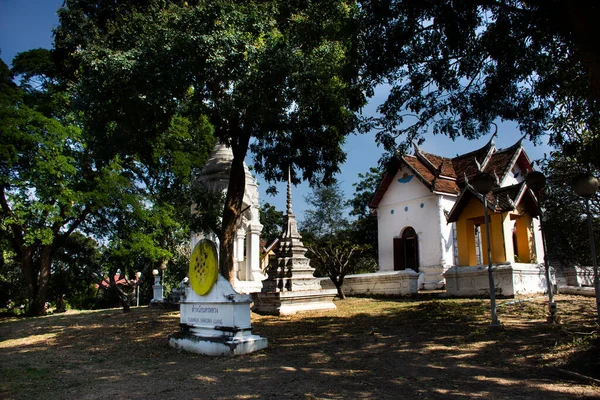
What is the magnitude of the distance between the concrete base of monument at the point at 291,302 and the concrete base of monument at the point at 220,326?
5.14 m

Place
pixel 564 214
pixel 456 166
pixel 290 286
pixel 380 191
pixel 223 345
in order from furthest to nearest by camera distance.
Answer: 1. pixel 380 191
2. pixel 456 166
3. pixel 290 286
4. pixel 564 214
5. pixel 223 345

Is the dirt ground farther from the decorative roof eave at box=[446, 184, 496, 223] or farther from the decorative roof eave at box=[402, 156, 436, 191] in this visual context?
the decorative roof eave at box=[402, 156, 436, 191]

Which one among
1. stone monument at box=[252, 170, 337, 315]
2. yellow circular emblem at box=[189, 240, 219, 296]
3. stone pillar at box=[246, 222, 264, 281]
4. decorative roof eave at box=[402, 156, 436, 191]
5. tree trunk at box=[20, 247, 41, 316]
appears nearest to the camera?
yellow circular emblem at box=[189, 240, 219, 296]

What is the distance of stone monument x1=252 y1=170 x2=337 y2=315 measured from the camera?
14.7 metres

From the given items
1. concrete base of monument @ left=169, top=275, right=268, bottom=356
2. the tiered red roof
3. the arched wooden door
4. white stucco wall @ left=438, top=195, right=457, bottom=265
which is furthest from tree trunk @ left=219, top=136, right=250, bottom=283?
the arched wooden door

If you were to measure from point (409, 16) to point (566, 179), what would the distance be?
7.39m

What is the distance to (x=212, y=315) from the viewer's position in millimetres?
9172

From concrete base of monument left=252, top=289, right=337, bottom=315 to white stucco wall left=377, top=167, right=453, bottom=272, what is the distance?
28.7ft

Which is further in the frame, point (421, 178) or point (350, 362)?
point (421, 178)

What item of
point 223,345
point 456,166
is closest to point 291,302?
point 223,345

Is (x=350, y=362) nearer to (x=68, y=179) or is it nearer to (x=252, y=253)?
(x=252, y=253)

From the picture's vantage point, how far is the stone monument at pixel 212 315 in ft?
28.2

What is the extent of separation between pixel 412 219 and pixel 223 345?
17.1 m

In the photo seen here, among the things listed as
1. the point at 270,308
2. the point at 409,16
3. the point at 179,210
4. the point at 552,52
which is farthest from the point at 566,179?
the point at 179,210
